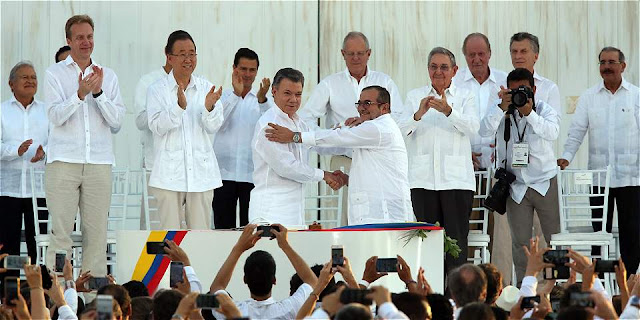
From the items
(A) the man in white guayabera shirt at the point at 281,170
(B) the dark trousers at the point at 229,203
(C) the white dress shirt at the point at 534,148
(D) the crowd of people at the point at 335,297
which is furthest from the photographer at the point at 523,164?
(D) the crowd of people at the point at 335,297

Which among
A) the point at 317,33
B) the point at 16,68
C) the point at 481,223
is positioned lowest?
the point at 481,223

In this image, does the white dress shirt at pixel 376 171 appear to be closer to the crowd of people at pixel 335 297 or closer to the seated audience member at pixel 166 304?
the crowd of people at pixel 335 297

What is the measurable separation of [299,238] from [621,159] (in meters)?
3.17

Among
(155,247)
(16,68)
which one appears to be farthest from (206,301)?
(16,68)

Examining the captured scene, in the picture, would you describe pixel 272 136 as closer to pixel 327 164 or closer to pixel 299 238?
pixel 299 238

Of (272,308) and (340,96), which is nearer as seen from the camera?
(272,308)

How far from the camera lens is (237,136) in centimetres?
1011

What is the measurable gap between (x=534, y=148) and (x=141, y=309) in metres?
3.97

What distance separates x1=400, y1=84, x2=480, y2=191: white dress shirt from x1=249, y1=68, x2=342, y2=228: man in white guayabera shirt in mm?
960

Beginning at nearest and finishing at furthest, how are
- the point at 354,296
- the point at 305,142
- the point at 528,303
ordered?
the point at 354,296 < the point at 528,303 < the point at 305,142

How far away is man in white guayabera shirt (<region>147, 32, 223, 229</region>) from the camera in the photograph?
9.30 meters

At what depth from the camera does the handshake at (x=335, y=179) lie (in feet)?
29.5

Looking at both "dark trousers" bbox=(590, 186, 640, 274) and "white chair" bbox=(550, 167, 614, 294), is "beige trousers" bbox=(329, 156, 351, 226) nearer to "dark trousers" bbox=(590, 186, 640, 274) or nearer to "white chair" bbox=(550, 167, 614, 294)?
"white chair" bbox=(550, 167, 614, 294)

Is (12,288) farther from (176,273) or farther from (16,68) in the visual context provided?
(16,68)
